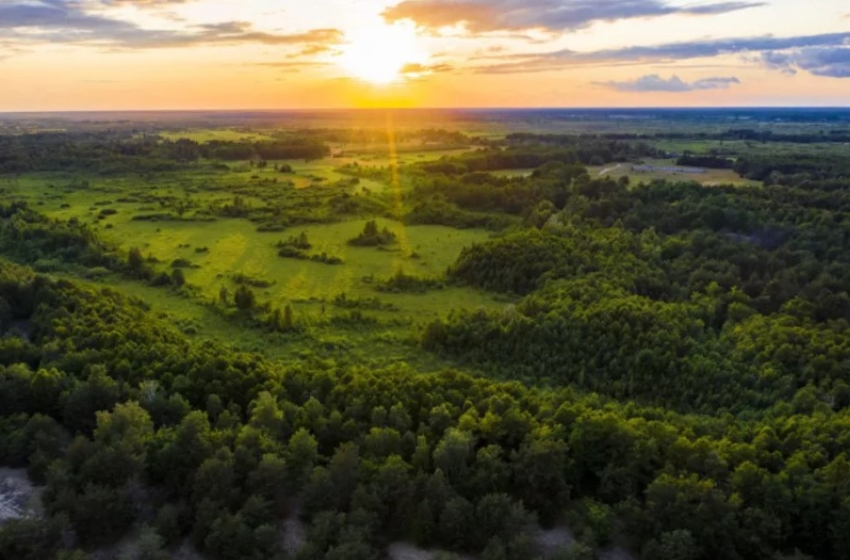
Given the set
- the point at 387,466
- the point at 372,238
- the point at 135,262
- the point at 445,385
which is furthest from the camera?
the point at 372,238

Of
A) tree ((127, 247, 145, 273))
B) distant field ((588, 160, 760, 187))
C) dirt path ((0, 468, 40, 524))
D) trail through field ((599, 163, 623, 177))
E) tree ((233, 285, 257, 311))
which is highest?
trail through field ((599, 163, 623, 177))

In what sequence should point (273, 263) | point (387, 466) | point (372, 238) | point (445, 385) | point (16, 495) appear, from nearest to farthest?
point (387, 466) → point (16, 495) → point (445, 385) → point (273, 263) → point (372, 238)

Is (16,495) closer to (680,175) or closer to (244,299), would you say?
(244,299)

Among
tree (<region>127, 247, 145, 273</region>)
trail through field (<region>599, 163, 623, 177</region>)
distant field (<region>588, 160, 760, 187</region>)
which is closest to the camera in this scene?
tree (<region>127, 247, 145, 273</region>)

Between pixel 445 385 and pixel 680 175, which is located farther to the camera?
pixel 680 175

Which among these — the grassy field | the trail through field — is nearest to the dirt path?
the grassy field

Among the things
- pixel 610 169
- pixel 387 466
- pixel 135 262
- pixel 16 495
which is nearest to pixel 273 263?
pixel 135 262

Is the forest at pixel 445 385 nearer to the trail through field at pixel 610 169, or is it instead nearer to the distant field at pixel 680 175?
the distant field at pixel 680 175

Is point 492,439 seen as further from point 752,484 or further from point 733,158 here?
point 733,158

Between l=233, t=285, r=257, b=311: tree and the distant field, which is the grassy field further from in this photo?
the distant field

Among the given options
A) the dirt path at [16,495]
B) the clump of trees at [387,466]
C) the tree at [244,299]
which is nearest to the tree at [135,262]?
the tree at [244,299]

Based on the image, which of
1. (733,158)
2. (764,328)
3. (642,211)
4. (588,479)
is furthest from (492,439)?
(733,158)
